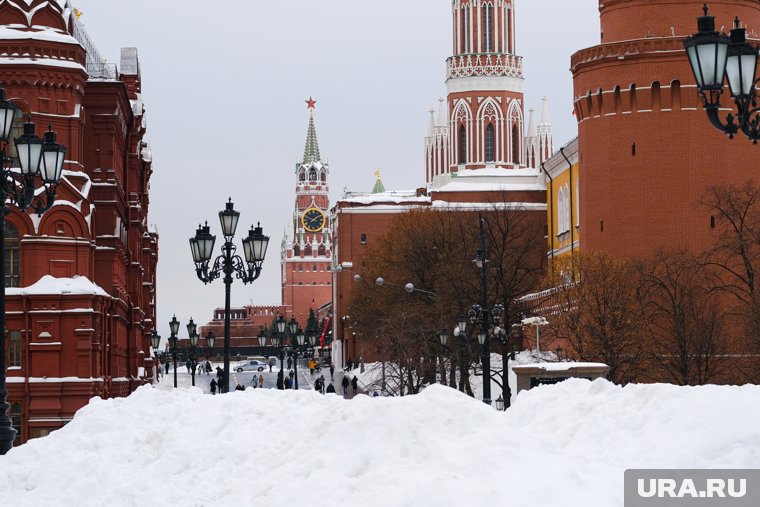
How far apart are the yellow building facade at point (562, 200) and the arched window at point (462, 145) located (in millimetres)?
13701

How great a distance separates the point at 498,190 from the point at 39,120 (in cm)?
6447

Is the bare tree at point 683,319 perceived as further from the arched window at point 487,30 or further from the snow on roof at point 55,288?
the arched window at point 487,30

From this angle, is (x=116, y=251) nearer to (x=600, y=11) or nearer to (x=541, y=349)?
(x=541, y=349)

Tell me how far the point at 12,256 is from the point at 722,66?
32.5m

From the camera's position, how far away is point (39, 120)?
152 feet

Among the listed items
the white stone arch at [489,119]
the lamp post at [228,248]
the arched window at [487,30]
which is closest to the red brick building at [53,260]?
the lamp post at [228,248]

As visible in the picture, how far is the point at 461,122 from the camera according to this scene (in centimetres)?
12100

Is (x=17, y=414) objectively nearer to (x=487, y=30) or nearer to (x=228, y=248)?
(x=228, y=248)

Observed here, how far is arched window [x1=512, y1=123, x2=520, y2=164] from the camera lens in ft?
398

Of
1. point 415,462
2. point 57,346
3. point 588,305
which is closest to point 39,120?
point 57,346

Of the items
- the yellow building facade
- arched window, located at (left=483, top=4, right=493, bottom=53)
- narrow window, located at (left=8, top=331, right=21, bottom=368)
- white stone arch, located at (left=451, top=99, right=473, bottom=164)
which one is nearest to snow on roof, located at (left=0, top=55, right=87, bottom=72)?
narrow window, located at (left=8, top=331, right=21, bottom=368)

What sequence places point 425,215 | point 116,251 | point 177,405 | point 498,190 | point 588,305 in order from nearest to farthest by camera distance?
point 177,405
point 116,251
point 588,305
point 425,215
point 498,190

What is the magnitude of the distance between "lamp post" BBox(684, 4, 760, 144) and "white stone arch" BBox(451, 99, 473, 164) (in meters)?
102

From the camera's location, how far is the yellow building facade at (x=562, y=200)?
93.6m
